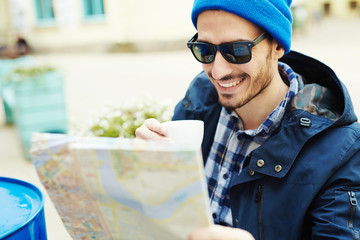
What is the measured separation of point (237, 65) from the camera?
4.83 feet

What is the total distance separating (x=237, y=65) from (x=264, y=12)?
0.73ft

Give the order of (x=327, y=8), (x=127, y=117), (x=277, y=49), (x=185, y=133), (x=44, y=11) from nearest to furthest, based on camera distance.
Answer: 1. (x=185, y=133)
2. (x=277, y=49)
3. (x=127, y=117)
4. (x=44, y=11)
5. (x=327, y=8)

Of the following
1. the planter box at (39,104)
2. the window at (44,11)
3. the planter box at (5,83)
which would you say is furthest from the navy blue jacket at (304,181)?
the window at (44,11)

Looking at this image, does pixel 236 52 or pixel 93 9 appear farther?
pixel 93 9

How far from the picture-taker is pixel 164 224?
91 centimetres

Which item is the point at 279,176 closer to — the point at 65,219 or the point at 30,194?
the point at 65,219

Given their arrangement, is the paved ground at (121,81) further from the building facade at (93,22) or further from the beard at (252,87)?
the beard at (252,87)

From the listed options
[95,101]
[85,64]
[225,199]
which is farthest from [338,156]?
[85,64]

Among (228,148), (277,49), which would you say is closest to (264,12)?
(277,49)

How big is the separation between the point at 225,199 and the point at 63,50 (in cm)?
1669

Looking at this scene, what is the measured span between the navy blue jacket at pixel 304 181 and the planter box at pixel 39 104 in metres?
3.56

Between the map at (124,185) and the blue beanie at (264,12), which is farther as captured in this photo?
the blue beanie at (264,12)

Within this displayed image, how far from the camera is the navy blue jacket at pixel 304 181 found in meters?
1.25

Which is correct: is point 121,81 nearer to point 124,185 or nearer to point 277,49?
point 277,49
